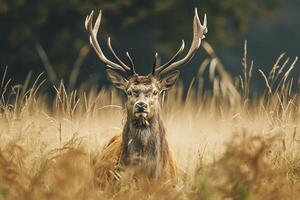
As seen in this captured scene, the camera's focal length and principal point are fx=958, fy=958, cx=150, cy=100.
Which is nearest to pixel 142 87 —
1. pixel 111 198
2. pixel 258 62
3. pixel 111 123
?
pixel 111 198

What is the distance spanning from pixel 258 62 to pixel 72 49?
7.26 metres

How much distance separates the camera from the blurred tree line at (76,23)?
62.6 feet

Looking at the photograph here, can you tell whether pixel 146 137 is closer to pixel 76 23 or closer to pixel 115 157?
pixel 115 157

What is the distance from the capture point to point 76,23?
19.9m

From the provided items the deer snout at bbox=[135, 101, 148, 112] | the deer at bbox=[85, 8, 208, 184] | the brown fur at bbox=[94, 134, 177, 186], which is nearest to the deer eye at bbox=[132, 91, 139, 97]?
the deer at bbox=[85, 8, 208, 184]

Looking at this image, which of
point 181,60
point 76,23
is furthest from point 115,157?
point 76,23

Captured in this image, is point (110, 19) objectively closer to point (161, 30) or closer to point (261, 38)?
point (161, 30)

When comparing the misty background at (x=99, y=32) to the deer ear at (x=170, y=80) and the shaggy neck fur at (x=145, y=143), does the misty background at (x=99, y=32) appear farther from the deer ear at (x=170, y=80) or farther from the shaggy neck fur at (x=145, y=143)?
the shaggy neck fur at (x=145, y=143)

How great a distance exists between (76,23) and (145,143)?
1259 centimetres

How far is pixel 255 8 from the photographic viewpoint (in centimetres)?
2030

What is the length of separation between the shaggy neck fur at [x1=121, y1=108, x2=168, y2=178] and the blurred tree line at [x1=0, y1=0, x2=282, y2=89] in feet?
37.0

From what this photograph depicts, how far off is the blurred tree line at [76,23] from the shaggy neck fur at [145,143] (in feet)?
37.0

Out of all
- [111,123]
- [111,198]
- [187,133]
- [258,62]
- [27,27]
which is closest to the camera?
[111,198]

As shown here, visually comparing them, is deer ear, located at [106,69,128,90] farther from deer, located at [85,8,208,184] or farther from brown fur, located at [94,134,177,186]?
brown fur, located at [94,134,177,186]
